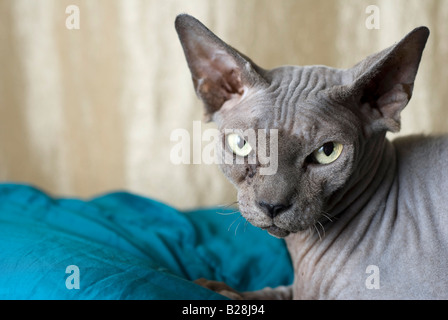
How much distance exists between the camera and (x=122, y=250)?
1.54m

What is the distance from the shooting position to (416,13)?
213 cm

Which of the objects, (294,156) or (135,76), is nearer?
(294,156)

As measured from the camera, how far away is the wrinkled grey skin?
1134mm

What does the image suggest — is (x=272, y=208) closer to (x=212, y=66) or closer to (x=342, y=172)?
(x=342, y=172)

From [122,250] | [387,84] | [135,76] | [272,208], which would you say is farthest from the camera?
[135,76]

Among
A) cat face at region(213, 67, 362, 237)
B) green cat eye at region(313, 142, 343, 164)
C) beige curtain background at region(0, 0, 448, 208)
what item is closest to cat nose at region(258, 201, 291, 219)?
cat face at region(213, 67, 362, 237)

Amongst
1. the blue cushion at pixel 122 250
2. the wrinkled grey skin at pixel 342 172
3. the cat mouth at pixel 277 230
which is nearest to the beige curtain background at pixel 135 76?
the blue cushion at pixel 122 250

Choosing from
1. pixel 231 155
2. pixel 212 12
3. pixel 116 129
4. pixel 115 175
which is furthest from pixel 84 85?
pixel 231 155

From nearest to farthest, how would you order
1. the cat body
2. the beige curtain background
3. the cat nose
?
the cat nose → the cat body → the beige curtain background

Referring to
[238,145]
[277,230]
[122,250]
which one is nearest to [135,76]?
[122,250]

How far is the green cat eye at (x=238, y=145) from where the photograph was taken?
118 cm

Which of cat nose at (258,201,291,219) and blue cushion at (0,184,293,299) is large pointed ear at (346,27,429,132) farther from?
blue cushion at (0,184,293,299)

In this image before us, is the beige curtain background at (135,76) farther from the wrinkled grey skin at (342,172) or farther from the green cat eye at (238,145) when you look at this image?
the green cat eye at (238,145)

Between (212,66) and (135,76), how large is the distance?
1.33 meters
